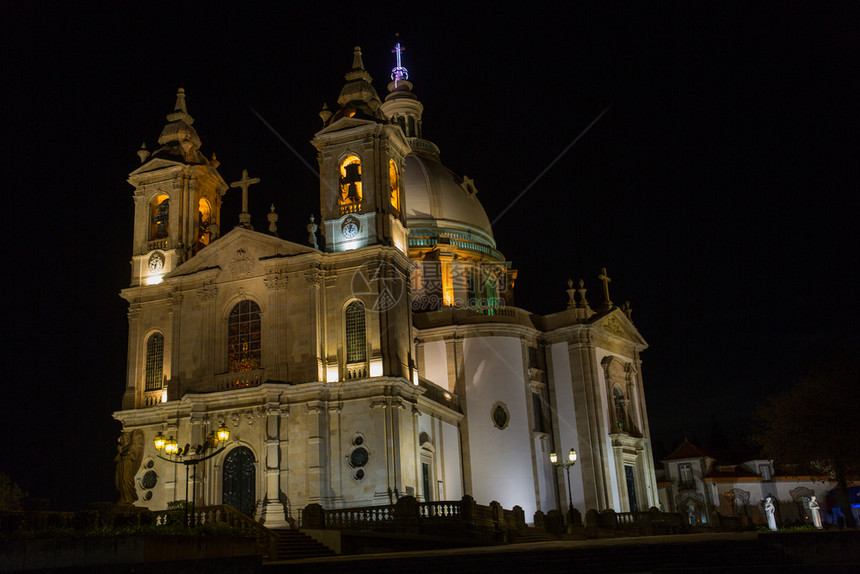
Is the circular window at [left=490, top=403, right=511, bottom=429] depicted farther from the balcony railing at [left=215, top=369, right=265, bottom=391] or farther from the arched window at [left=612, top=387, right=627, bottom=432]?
the balcony railing at [left=215, top=369, right=265, bottom=391]

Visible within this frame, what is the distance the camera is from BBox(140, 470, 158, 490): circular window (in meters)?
36.2

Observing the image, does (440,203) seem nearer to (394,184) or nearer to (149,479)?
(394,184)

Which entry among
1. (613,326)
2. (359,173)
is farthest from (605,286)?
(359,173)

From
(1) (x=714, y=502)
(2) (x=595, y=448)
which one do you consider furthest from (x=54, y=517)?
(1) (x=714, y=502)

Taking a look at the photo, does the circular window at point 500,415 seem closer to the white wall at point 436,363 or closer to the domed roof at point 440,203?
the white wall at point 436,363

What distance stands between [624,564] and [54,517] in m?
13.4

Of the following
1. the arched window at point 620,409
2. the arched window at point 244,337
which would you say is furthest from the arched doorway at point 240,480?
the arched window at point 620,409

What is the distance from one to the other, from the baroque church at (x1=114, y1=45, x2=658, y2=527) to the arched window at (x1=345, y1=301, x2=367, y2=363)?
0.07 m

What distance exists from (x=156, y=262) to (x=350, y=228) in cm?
948

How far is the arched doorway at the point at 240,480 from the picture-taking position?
113 ft

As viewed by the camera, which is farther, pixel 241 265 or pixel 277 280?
pixel 241 265

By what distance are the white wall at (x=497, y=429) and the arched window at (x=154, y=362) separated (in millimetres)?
14608

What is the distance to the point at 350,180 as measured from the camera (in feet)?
128

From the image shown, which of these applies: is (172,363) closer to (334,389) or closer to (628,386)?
(334,389)
